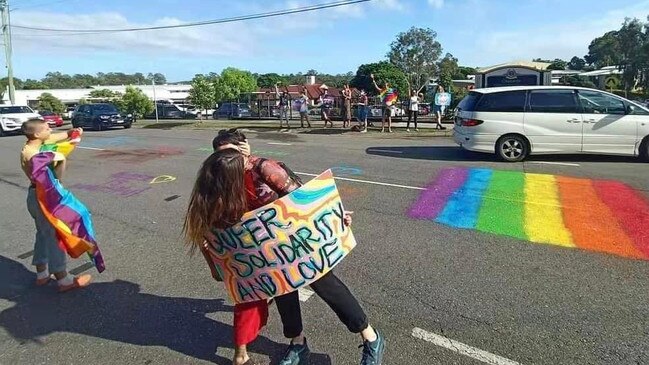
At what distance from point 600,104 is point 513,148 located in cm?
192

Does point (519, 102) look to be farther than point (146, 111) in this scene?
No

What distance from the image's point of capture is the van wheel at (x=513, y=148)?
9.45 m

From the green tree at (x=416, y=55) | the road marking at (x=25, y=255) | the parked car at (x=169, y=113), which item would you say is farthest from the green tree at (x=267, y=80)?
the road marking at (x=25, y=255)

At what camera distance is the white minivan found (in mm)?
9000

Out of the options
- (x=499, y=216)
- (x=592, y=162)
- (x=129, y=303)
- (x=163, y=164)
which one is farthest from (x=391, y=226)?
(x=163, y=164)

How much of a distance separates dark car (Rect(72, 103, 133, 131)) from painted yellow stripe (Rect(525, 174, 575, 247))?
71.8 ft

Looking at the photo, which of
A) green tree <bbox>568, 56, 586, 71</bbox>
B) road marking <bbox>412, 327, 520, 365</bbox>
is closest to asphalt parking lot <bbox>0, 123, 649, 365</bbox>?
road marking <bbox>412, 327, 520, 365</bbox>

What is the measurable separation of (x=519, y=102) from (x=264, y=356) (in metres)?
8.56

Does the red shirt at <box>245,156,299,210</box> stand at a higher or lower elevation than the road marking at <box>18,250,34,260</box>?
higher

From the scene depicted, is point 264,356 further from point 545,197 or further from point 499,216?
point 545,197

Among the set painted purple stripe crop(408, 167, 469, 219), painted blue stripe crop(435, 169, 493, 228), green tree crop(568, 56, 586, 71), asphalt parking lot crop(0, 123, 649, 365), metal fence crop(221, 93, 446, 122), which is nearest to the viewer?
asphalt parking lot crop(0, 123, 649, 365)

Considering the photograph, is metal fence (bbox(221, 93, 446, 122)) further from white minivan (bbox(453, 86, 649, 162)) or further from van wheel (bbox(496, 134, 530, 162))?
van wheel (bbox(496, 134, 530, 162))

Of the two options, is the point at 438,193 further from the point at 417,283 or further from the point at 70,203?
the point at 70,203

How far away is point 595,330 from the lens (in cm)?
303
